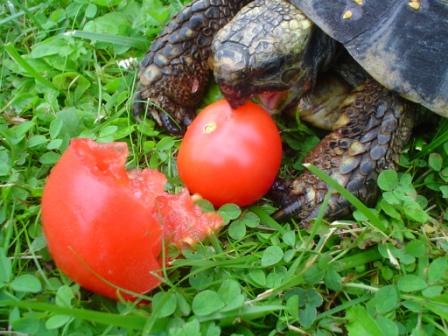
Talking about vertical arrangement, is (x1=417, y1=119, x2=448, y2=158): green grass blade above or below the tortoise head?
below

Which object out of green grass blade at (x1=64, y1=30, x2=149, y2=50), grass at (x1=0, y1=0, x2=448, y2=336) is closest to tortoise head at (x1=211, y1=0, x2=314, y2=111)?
grass at (x1=0, y1=0, x2=448, y2=336)

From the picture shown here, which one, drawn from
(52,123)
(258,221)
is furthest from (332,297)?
(52,123)

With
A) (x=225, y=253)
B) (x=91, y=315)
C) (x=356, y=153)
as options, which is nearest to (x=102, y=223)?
(x=91, y=315)

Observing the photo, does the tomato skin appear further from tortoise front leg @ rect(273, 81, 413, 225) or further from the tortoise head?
tortoise front leg @ rect(273, 81, 413, 225)

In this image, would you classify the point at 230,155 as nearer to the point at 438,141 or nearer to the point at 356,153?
the point at 356,153

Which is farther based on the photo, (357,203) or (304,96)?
(304,96)

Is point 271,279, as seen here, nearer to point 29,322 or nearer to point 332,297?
point 332,297
